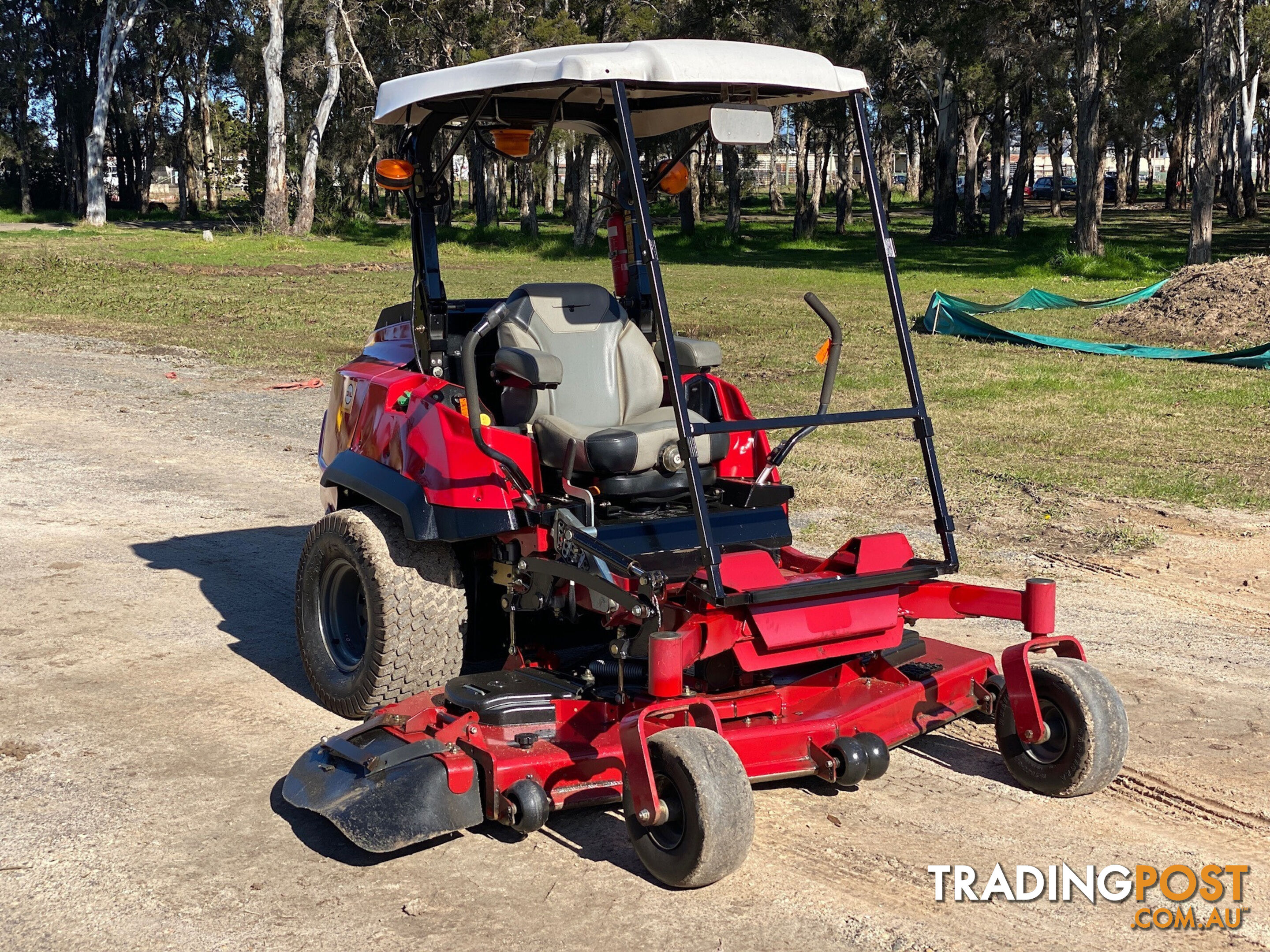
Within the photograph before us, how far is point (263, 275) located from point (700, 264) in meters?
11.6

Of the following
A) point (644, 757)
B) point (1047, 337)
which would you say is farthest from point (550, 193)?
point (644, 757)

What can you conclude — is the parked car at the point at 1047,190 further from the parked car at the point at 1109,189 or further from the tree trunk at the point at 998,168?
the tree trunk at the point at 998,168

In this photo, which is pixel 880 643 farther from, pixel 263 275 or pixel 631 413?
pixel 263 275

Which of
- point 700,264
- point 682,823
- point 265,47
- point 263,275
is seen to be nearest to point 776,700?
point 682,823

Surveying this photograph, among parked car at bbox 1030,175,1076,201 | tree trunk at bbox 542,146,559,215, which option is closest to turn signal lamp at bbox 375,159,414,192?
tree trunk at bbox 542,146,559,215

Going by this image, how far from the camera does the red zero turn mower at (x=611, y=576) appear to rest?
14.0 ft

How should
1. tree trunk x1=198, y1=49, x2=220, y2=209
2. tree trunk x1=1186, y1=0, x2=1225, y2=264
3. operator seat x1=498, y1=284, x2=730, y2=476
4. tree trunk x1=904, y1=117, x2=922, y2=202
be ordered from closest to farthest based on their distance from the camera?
operator seat x1=498, y1=284, x2=730, y2=476
tree trunk x1=1186, y1=0, x2=1225, y2=264
tree trunk x1=198, y1=49, x2=220, y2=209
tree trunk x1=904, y1=117, x2=922, y2=202

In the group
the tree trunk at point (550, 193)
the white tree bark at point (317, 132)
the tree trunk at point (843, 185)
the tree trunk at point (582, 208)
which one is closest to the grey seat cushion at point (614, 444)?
the tree trunk at point (582, 208)

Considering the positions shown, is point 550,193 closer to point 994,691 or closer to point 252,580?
point 252,580

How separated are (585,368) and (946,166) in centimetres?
4152

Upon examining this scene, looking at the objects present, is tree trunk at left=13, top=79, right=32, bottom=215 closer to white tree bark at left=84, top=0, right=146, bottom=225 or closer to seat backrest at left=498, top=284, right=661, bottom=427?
white tree bark at left=84, top=0, right=146, bottom=225

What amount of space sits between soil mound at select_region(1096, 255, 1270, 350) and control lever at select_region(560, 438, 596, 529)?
15130 mm

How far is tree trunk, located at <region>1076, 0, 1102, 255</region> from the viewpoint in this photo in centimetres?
3375

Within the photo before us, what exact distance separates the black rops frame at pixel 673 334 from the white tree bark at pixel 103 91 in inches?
2029
